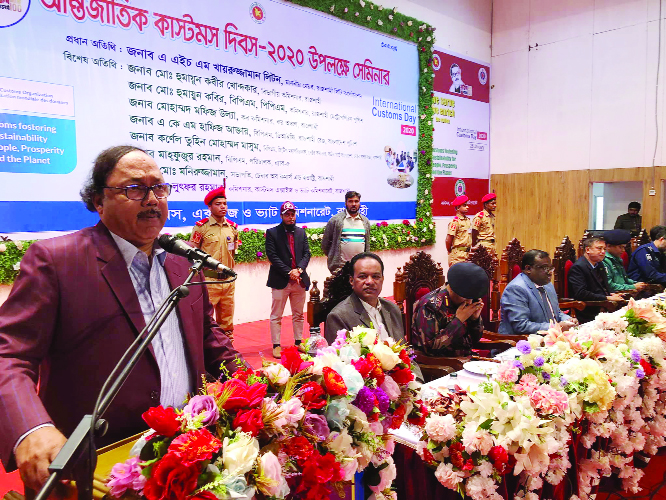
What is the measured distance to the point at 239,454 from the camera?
36.1 inches

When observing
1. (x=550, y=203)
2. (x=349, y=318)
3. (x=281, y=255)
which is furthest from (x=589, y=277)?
(x=550, y=203)

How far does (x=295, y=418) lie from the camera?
3.48 ft

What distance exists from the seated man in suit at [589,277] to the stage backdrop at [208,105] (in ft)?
12.1

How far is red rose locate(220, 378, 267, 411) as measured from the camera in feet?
3.28

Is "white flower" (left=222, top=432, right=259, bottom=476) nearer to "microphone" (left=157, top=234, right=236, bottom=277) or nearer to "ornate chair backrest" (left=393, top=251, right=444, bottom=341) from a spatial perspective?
"microphone" (left=157, top=234, right=236, bottom=277)

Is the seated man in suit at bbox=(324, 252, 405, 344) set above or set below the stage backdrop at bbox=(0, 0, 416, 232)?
below

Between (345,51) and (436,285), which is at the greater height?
(345,51)

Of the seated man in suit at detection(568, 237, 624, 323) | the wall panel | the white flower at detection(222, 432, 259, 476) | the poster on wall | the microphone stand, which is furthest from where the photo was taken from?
the poster on wall

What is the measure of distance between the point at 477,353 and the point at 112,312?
102 inches

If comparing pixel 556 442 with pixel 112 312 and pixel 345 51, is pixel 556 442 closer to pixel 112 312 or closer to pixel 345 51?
pixel 112 312

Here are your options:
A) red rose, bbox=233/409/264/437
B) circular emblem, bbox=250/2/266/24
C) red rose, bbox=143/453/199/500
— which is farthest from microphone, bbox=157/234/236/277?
circular emblem, bbox=250/2/266/24

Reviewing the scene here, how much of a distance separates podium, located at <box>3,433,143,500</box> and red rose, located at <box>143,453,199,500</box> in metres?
0.09

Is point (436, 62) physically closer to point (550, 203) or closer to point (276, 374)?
point (550, 203)

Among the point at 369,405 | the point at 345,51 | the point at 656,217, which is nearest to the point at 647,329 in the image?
the point at 369,405
